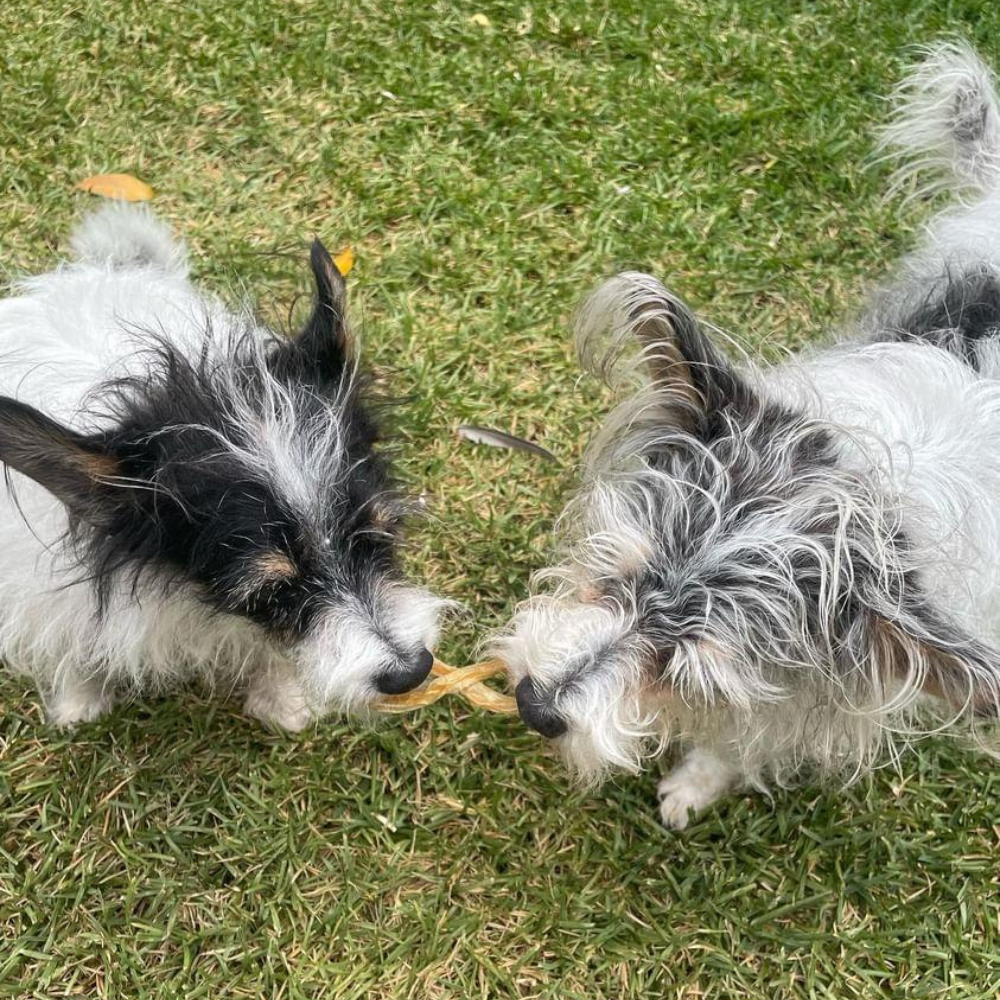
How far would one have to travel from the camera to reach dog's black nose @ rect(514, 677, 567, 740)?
2076 mm

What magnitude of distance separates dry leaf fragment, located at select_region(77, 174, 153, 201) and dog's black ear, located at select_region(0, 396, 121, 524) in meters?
2.45

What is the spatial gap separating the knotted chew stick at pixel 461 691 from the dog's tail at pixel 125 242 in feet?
5.89

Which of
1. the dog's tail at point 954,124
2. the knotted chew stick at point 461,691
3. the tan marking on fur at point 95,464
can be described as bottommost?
the knotted chew stick at point 461,691

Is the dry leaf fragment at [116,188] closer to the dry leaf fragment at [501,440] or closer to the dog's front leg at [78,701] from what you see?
the dry leaf fragment at [501,440]

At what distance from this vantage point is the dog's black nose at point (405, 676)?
7.29 feet

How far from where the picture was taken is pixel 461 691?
2.79m

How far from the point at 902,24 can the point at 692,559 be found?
3911 mm

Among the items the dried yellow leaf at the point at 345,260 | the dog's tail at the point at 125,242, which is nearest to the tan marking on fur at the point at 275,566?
the dog's tail at the point at 125,242

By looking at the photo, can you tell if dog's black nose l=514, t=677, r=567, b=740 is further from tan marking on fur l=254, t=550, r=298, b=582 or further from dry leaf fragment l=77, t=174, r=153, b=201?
dry leaf fragment l=77, t=174, r=153, b=201

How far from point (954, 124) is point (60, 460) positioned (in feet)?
10.9

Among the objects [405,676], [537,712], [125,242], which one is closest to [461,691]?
[405,676]

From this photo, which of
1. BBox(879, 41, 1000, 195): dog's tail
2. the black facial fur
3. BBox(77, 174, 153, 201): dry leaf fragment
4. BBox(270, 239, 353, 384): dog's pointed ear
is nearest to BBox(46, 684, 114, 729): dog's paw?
the black facial fur

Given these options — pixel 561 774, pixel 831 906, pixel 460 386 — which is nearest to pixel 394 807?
pixel 561 774

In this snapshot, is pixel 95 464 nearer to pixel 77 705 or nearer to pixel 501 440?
pixel 77 705
